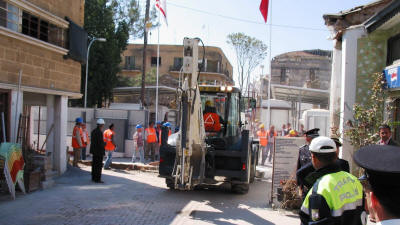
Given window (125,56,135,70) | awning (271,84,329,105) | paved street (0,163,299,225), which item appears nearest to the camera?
paved street (0,163,299,225)

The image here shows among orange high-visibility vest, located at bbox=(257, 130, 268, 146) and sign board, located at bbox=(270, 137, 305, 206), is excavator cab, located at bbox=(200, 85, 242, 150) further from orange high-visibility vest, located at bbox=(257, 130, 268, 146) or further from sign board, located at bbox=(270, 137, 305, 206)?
orange high-visibility vest, located at bbox=(257, 130, 268, 146)

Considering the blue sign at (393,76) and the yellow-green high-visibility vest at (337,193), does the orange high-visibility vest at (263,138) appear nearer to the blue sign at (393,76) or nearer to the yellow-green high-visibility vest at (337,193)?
the blue sign at (393,76)

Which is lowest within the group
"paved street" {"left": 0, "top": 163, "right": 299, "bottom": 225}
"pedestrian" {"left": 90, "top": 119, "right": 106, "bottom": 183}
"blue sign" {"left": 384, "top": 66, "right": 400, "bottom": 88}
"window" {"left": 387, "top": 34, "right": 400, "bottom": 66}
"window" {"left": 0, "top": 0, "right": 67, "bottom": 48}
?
"paved street" {"left": 0, "top": 163, "right": 299, "bottom": 225}

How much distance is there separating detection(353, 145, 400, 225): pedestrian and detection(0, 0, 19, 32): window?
905 centimetres

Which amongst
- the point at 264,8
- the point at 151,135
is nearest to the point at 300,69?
the point at 264,8

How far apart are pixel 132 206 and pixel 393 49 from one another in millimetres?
7147

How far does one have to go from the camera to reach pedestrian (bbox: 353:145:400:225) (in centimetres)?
186

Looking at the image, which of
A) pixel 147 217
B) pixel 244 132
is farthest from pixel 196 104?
pixel 147 217

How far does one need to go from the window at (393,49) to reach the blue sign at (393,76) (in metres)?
0.53

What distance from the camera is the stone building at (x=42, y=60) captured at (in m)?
8.90

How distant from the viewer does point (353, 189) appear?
9.48 feet

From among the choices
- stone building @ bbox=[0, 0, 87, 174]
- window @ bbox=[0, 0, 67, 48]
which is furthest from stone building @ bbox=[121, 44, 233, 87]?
window @ bbox=[0, 0, 67, 48]

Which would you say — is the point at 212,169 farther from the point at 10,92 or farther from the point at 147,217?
the point at 10,92

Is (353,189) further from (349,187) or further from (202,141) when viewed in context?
(202,141)
